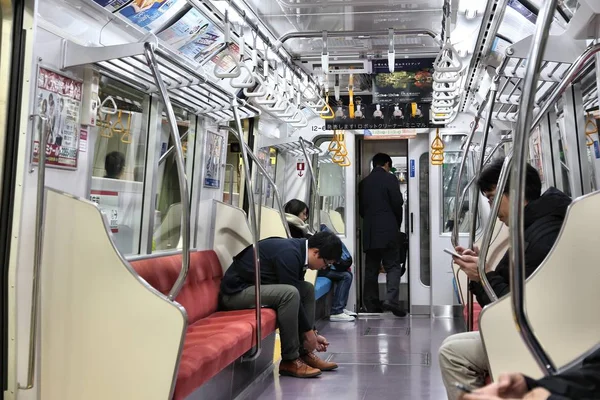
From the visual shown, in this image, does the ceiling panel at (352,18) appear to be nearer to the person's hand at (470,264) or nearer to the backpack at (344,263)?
the person's hand at (470,264)

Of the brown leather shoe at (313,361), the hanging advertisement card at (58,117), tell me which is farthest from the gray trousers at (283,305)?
the hanging advertisement card at (58,117)

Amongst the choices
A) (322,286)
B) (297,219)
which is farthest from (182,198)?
(322,286)

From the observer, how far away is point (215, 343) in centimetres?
355

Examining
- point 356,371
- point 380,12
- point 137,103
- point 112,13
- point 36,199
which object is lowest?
point 356,371

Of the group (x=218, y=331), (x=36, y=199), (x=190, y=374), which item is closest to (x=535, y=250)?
(x=190, y=374)

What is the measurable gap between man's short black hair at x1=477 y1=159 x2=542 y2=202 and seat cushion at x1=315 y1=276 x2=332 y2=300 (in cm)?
361

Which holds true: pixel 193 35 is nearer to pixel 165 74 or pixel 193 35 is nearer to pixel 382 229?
pixel 165 74

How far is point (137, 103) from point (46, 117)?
1314 millimetres

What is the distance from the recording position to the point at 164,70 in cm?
409

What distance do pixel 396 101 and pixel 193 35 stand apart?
105 inches

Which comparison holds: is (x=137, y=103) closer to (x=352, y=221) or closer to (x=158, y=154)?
(x=158, y=154)

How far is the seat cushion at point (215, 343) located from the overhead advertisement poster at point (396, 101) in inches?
111

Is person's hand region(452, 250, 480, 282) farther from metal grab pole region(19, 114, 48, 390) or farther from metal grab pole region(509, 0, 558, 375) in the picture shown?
metal grab pole region(19, 114, 48, 390)

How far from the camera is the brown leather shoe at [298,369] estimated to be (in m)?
4.72
